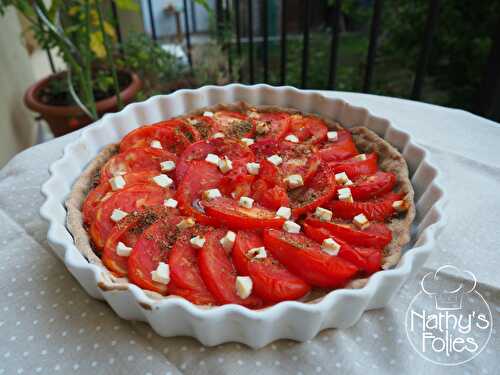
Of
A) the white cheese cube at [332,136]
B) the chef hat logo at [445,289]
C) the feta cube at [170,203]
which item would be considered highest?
the white cheese cube at [332,136]

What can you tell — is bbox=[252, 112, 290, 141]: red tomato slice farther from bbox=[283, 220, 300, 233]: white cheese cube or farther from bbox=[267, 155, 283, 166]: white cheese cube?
bbox=[283, 220, 300, 233]: white cheese cube

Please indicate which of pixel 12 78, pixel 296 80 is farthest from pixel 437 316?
pixel 296 80

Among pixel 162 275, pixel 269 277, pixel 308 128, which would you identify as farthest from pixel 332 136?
pixel 162 275

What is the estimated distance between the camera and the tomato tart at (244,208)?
4.33 feet

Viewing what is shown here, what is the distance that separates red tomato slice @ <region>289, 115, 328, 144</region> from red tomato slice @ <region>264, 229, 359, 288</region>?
2.47ft

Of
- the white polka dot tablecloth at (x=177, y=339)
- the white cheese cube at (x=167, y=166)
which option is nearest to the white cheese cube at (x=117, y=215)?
the white polka dot tablecloth at (x=177, y=339)

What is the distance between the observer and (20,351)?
1254mm

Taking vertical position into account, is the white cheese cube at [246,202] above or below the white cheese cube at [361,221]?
above

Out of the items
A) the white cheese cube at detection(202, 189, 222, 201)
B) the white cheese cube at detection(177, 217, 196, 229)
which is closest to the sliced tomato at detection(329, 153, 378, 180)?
the white cheese cube at detection(202, 189, 222, 201)

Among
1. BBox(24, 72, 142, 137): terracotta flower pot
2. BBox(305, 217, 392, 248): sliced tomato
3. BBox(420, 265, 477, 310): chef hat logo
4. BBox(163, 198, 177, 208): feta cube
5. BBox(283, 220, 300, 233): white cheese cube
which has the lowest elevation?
BBox(24, 72, 142, 137): terracotta flower pot

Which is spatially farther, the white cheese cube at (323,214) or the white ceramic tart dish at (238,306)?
the white cheese cube at (323,214)

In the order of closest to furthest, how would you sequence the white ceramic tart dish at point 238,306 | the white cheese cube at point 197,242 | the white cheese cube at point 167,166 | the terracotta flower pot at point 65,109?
1. the white ceramic tart dish at point 238,306
2. the white cheese cube at point 197,242
3. the white cheese cube at point 167,166
4. the terracotta flower pot at point 65,109

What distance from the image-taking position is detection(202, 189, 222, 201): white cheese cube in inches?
63.1

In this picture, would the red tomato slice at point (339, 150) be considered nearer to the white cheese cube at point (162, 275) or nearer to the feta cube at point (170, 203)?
the feta cube at point (170, 203)
